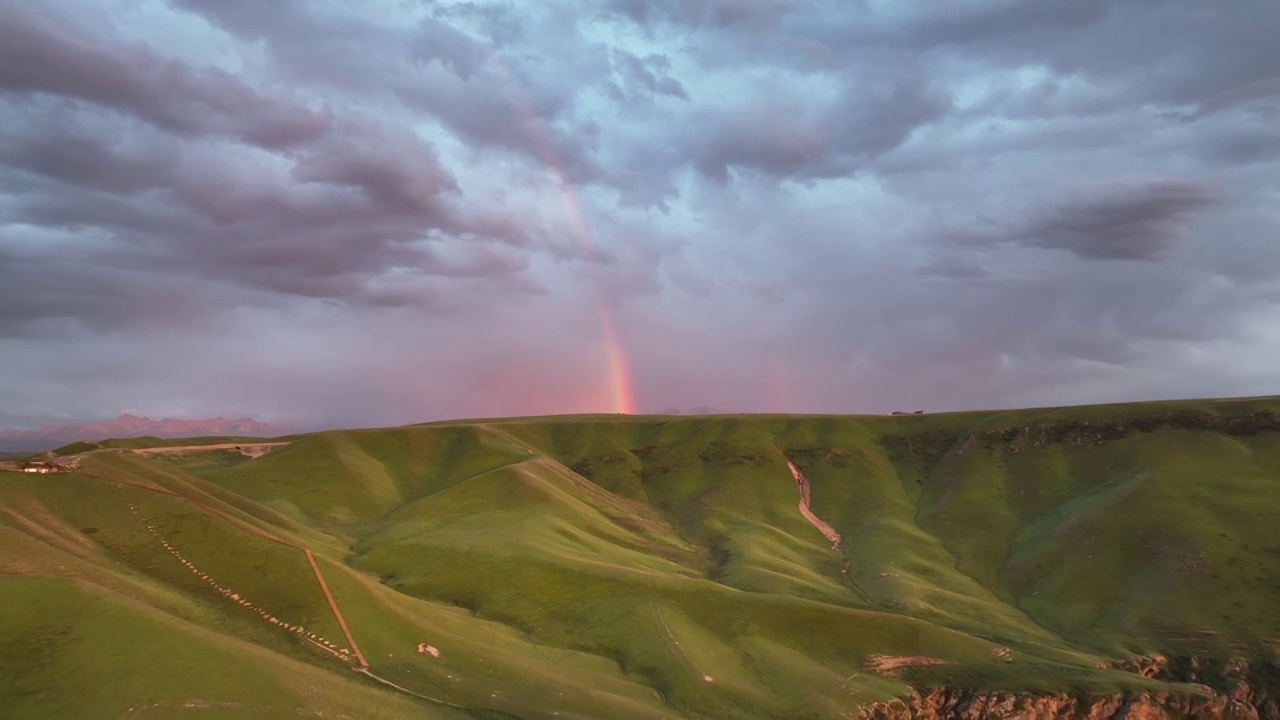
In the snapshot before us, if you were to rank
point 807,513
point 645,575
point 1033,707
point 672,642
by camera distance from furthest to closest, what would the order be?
point 807,513 < point 645,575 < point 672,642 < point 1033,707

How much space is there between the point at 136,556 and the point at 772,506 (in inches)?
4856

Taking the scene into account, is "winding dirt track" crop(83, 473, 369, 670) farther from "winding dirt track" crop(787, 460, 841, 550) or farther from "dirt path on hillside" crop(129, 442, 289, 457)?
"dirt path on hillside" crop(129, 442, 289, 457)

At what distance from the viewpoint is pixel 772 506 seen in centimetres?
16500

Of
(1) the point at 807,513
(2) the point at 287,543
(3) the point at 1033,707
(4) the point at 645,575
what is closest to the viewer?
(3) the point at 1033,707

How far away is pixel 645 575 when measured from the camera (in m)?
96.4

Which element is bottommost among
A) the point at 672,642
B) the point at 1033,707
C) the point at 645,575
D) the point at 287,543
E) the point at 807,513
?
the point at 1033,707

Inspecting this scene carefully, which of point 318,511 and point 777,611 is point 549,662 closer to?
point 777,611

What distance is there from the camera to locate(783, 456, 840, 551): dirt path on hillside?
150512 mm

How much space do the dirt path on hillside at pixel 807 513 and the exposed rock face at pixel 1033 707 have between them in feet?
223

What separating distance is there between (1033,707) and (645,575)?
4514cm

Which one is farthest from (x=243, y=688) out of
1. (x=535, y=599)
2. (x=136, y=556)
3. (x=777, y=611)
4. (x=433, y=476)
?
(x=433, y=476)

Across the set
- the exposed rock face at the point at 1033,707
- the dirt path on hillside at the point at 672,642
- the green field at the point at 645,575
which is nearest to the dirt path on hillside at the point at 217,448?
the green field at the point at 645,575

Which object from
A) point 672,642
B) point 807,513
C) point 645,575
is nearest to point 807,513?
point 807,513

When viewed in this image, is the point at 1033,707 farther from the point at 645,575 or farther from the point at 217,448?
the point at 217,448
